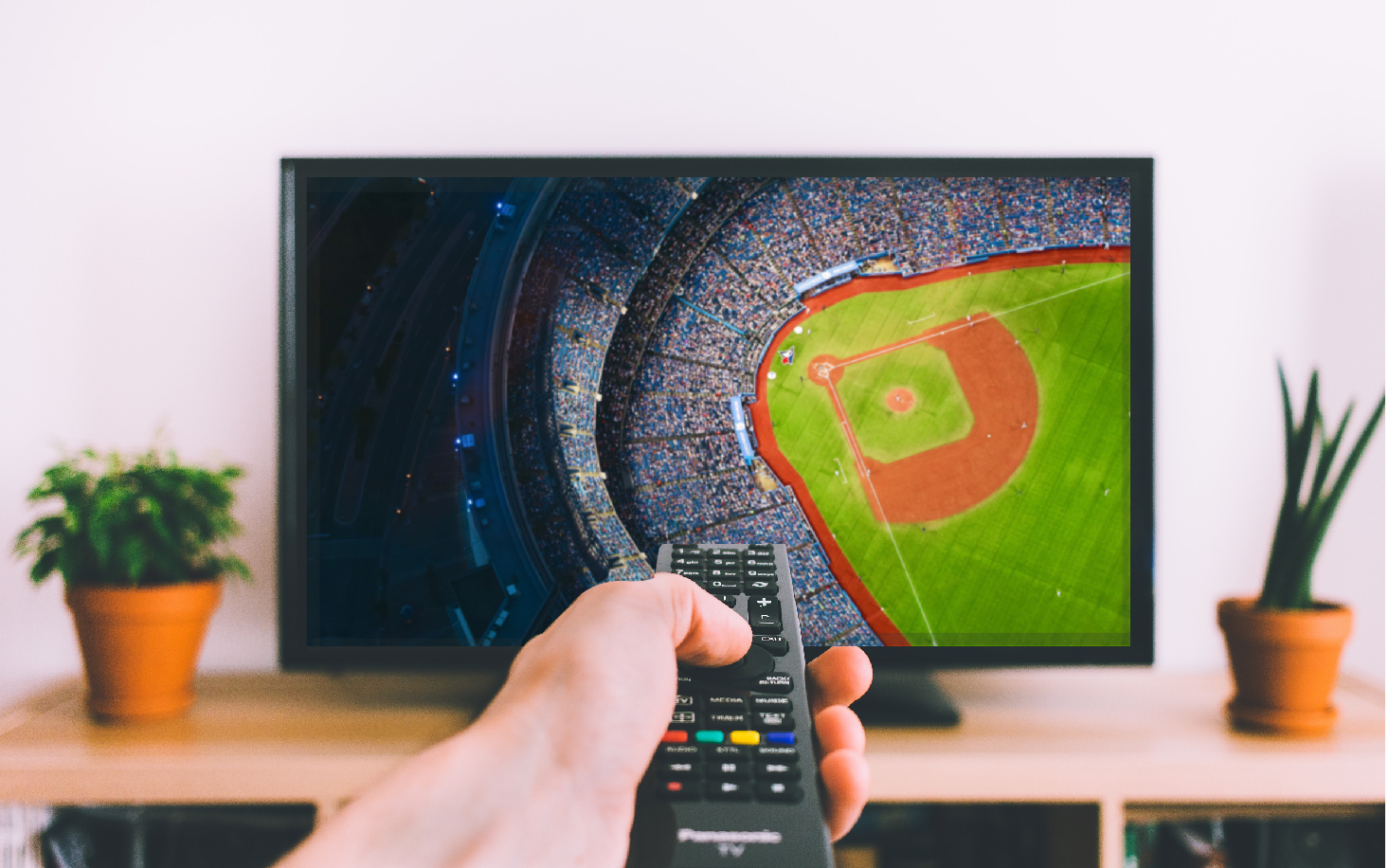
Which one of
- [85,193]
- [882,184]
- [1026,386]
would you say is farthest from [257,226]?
[1026,386]

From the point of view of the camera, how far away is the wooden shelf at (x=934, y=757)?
751mm

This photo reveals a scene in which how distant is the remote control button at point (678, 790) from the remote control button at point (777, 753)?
4 cm

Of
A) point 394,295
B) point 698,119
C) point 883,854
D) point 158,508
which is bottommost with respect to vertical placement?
point 883,854

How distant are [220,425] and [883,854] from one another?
0.96 meters

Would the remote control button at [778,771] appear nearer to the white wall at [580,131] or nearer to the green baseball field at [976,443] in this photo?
the green baseball field at [976,443]

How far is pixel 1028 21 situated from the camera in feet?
A: 3.27

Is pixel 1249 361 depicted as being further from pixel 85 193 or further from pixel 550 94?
pixel 85 193

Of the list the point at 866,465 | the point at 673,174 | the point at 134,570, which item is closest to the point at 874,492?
the point at 866,465

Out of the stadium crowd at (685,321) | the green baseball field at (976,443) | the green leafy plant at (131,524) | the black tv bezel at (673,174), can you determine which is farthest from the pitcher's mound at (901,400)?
the green leafy plant at (131,524)

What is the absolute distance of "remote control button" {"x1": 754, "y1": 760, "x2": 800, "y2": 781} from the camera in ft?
1.51

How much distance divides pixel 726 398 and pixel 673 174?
261 millimetres

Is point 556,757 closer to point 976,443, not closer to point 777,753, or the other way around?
point 777,753

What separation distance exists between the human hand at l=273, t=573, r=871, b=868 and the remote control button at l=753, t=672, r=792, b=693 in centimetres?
5

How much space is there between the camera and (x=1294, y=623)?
0.82 metres
